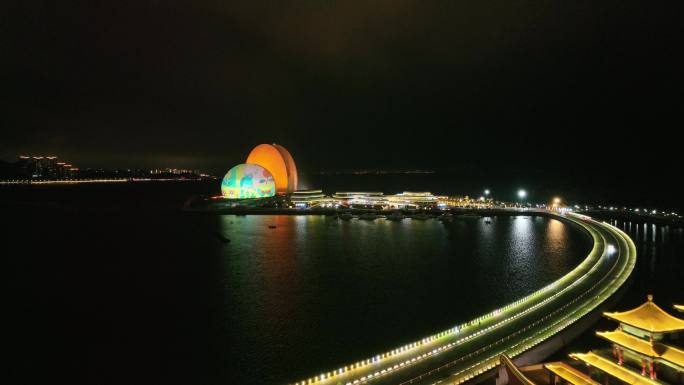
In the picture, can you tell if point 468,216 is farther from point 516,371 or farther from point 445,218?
point 516,371

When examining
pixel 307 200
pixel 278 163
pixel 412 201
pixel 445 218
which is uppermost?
pixel 278 163

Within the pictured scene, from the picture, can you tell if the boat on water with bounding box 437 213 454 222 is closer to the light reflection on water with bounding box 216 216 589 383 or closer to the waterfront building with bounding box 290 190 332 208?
the light reflection on water with bounding box 216 216 589 383

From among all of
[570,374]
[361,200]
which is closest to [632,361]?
[570,374]

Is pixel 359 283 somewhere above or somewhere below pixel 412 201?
below

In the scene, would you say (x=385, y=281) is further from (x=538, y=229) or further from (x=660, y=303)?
(x=538, y=229)

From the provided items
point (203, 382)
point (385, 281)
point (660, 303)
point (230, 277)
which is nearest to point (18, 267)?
point (230, 277)

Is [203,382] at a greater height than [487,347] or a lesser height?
lesser

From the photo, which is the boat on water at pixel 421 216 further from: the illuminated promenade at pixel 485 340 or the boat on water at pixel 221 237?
the illuminated promenade at pixel 485 340
